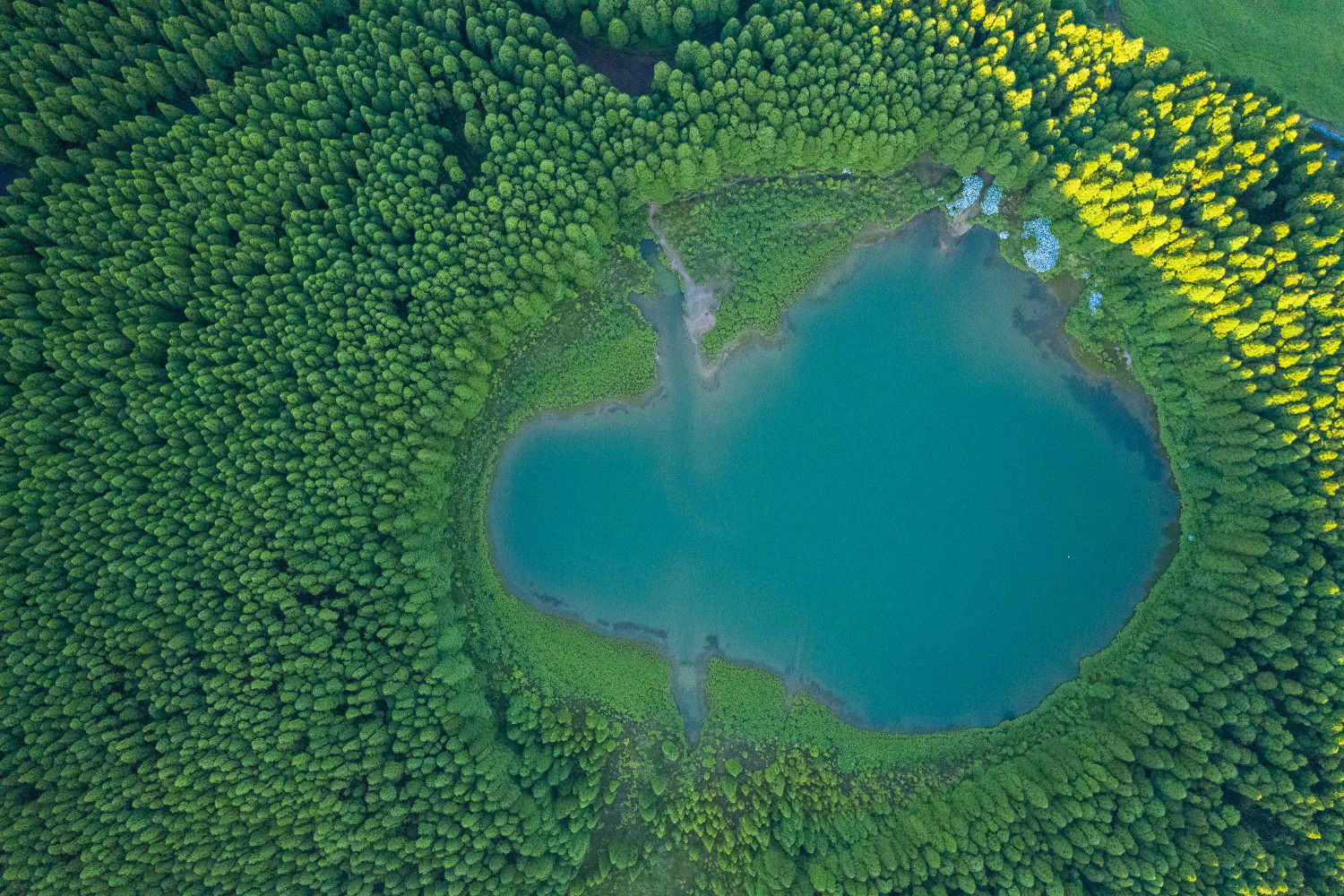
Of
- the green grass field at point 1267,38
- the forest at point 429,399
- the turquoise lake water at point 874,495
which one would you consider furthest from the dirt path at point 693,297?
the green grass field at point 1267,38

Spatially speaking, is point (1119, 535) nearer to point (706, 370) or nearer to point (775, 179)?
point (706, 370)

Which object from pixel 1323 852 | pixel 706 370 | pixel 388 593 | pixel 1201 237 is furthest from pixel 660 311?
pixel 1323 852

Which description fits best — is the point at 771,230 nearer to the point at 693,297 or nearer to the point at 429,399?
the point at 693,297

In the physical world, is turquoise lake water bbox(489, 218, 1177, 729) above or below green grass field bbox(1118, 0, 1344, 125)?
below

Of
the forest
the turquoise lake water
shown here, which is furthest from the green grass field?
the turquoise lake water


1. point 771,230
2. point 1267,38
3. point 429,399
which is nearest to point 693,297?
point 771,230

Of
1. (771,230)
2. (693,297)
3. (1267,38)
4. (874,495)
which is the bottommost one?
(874,495)

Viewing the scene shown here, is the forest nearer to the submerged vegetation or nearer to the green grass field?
the submerged vegetation
